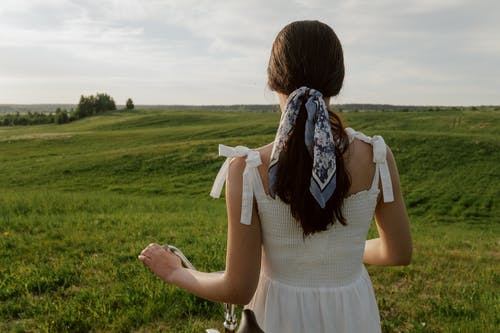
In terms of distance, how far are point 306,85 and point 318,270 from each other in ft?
2.61

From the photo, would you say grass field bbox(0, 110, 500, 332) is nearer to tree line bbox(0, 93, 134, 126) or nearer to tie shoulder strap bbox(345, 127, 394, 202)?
tie shoulder strap bbox(345, 127, 394, 202)

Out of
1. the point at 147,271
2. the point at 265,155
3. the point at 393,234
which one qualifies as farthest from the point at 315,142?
the point at 147,271

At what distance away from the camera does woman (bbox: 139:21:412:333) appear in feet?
5.87

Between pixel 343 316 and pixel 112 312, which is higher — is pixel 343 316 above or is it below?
above

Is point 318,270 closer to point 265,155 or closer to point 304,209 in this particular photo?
point 304,209

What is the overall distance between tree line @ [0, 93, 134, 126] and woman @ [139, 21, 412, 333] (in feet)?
368

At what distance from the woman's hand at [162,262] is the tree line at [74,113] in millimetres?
111941

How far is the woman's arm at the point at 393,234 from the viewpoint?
7.02ft

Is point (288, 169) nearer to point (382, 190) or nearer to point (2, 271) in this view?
point (382, 190)

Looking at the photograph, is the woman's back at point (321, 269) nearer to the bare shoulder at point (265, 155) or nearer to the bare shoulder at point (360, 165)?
the bare shoulder at point (360, 165)

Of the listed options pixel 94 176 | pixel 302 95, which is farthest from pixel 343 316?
pixel 94 176

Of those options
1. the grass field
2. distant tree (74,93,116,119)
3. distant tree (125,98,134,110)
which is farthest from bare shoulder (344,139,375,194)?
distant tree (125,98,134,110)

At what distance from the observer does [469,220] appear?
19.5 m

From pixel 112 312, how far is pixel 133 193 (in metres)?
19.4
